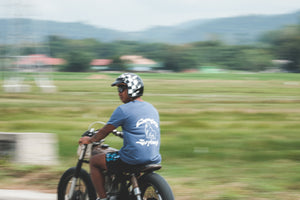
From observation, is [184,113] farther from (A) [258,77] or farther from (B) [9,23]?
(A) [258,77]

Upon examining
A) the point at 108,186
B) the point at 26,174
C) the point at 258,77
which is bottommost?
the point at 258,77

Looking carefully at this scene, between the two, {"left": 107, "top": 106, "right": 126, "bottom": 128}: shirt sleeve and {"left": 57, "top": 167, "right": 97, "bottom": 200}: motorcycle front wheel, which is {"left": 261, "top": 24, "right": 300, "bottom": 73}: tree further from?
{"left": 107, "top": 106, "right": 126, "bottom": 128}: shirt sleeve

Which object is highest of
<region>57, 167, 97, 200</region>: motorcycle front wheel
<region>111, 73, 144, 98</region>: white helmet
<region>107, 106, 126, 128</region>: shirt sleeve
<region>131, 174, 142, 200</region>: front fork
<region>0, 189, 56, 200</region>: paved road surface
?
<region>111, 73, 144, 98</region>: white helmet

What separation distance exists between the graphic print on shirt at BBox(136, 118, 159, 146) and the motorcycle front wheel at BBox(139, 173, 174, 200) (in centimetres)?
28

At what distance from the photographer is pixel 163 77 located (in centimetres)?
5722

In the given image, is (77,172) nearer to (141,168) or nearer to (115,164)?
(115,164)

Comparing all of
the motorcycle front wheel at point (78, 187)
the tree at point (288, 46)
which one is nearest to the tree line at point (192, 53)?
the tree at point (288, 46)

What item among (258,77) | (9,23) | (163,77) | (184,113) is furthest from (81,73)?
(184,113)

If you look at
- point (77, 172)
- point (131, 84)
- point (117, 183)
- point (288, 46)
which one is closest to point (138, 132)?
point (131, 84)

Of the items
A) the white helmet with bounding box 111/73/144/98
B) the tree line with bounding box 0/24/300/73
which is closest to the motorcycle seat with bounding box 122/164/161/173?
the white helmet with bounding box 111/73/144/98

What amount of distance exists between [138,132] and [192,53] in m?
69.9

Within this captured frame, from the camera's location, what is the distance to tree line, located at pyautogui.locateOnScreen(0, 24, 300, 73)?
64.5 metres

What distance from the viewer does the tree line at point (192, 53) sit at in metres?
A: 64.5

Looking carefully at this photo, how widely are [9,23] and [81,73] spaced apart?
25.4m
